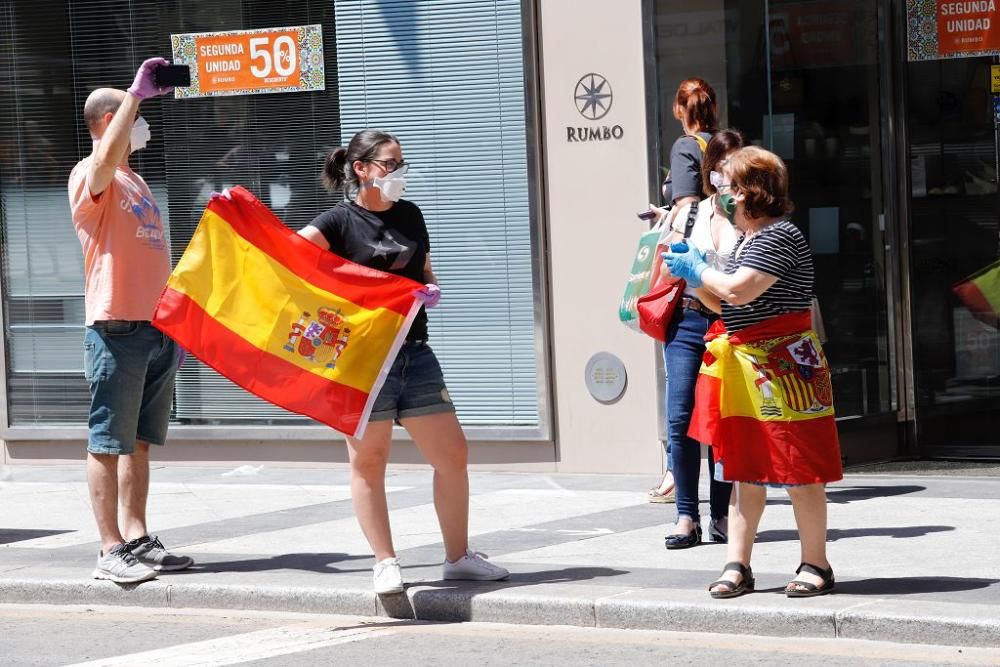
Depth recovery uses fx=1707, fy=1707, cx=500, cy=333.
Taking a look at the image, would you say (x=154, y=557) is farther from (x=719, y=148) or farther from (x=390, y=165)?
(x=719, y=148)

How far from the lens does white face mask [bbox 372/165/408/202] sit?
7.03 metres

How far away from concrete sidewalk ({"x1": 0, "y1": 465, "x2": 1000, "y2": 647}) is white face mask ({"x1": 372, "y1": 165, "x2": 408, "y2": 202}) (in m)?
1.66

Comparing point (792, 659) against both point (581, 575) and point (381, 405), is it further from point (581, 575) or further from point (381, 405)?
point (381, 405)

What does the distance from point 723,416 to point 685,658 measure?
104 centimetres

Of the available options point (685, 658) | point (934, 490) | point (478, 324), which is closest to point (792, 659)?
point (685, 658)

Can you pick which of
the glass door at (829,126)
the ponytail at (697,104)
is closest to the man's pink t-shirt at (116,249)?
the ponytail at (697,104)

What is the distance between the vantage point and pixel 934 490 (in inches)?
375

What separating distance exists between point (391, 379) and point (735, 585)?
164 cm

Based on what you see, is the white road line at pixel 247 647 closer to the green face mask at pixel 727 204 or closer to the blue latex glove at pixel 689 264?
the blue latex glove at pixel 689 264

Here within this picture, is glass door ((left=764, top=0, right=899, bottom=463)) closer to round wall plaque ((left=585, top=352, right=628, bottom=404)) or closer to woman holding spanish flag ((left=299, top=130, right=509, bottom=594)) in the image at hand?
round wall plaque ((left=585, top=352, right=628, bottom=404))

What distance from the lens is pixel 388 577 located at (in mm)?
7031

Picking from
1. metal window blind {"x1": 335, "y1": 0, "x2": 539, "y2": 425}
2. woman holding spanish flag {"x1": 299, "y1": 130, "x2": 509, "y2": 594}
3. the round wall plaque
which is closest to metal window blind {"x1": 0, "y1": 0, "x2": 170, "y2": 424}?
metal window blind {"x1": 335, "y1": 0, "x2": 539, "y2": 425}

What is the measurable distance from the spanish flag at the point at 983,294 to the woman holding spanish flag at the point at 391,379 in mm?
4557

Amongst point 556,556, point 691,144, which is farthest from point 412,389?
point 691,144
